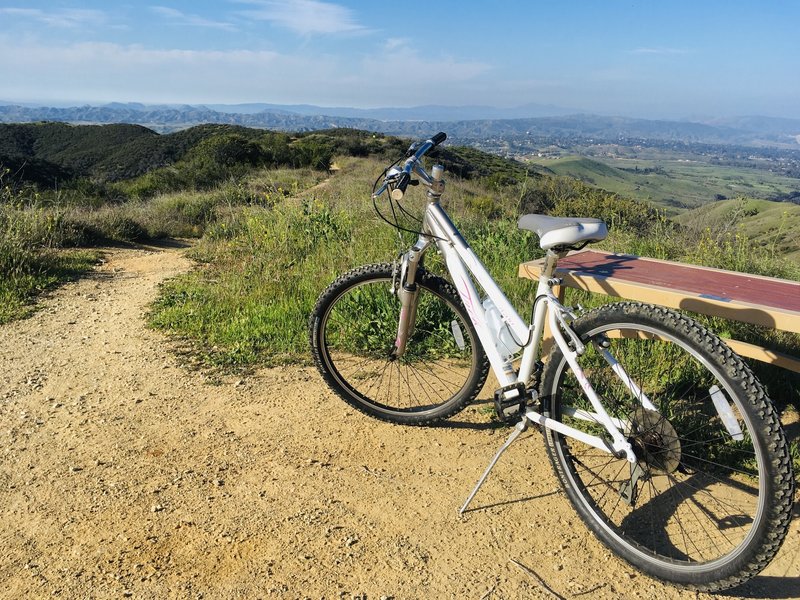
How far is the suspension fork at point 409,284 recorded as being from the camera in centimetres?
304

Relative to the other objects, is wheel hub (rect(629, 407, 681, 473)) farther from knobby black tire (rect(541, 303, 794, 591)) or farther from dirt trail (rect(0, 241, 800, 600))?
dirt trail (rect(0, 241, 800, 600))

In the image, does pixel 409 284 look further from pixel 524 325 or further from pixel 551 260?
pixel 551 260

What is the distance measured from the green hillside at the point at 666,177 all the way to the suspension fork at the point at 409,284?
130 ft

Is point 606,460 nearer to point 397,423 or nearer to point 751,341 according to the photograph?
point 397,423

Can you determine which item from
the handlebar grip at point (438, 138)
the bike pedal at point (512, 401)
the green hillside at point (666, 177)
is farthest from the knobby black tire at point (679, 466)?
the green hillside at point (666, 177)

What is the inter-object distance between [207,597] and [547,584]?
48.6 inches

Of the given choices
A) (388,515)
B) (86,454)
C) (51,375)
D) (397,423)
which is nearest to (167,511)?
(86,454)

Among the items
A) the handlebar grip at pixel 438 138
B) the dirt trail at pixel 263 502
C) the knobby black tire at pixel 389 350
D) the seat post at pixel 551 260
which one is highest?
the handlebar grip at pixel 438 138

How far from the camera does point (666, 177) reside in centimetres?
5669

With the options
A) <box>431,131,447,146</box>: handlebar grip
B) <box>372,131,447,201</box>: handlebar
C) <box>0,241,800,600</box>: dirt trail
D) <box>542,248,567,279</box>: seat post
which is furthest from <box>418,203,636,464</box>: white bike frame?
<box>0,241,800,600</box>: dirt trail

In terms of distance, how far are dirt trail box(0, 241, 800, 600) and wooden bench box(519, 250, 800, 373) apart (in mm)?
894

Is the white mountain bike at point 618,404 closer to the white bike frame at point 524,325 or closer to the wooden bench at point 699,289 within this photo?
the white bike frame at point 524,325

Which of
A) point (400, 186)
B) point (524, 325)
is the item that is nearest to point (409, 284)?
point (400, 186)

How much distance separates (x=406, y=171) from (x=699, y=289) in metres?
1.51
